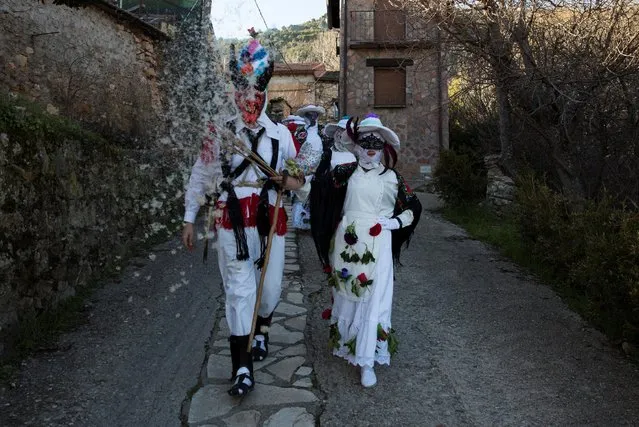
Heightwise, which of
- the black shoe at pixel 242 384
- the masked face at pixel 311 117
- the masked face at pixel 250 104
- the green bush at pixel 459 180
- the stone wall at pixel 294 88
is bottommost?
the black shoe at pixel 242 384

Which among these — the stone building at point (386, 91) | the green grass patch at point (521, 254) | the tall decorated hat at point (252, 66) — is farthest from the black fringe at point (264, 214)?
the stone building at point (386, 91)

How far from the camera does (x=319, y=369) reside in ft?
13.4

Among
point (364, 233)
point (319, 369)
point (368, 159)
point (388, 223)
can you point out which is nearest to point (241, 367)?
point (319, 369)

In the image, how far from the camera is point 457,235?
31.9 feet

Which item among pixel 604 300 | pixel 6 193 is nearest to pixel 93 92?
pixel 6 193

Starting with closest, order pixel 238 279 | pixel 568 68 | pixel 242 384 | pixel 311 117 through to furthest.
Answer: pixel 242 384 < pixel 238 279 < pixel 568 68 < pixel 311 117

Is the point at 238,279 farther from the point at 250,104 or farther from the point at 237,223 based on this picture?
the point at 250,104

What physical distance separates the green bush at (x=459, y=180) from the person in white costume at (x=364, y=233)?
8106 millimetres

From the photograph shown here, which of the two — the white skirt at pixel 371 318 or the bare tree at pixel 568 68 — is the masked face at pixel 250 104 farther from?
the bare tree at pixel 568 68

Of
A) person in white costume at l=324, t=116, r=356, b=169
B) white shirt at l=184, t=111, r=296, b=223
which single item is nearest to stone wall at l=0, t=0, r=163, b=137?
person in white costume at l=324, t=116, r=356, b=169

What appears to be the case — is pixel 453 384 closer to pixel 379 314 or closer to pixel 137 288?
pixel 379 314

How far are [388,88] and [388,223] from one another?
17.3m

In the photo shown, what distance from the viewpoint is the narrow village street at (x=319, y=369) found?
342 centimetres

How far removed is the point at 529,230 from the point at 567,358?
10.3ft
